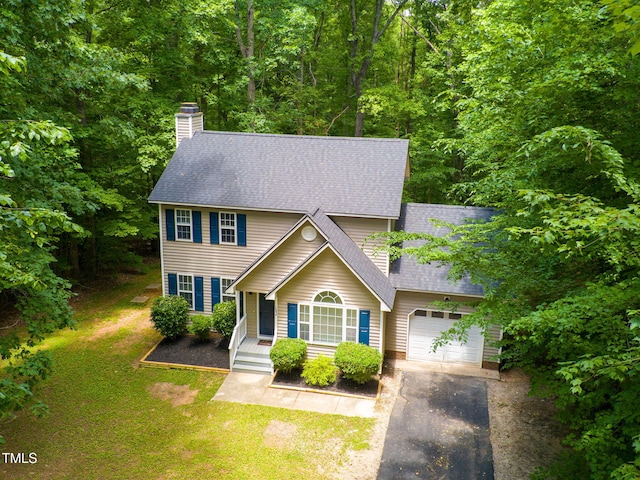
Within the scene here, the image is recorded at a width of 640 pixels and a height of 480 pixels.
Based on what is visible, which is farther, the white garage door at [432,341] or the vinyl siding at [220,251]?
the vinyl siding at [220,251]

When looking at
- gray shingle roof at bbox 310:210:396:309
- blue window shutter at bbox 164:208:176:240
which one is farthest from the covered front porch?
gray shingle roof at bbox 310:210:396:309

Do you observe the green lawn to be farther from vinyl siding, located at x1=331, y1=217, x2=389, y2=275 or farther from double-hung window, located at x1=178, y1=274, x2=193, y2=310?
vinyl siding, located at x1=331, y1=217, x2=389, y2=275

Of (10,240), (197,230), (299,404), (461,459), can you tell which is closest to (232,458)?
(299,404)

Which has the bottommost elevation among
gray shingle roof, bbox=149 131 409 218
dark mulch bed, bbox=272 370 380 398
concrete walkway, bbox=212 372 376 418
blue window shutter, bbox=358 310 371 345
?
concrete walkway, bbox=212 372 376 418

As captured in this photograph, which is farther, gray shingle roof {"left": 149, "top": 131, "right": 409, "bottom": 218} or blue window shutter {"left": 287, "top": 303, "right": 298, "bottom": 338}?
gray shingle roof {"left": 149, "top": 131, "right": 409, "bottom": 218}

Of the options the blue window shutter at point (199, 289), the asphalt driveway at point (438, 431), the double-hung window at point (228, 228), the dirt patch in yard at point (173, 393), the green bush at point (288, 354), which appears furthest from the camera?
the blue window shutter at point (199, 289)

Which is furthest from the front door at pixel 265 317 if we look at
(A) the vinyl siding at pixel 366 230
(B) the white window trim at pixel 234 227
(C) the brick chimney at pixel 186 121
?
(C) the brick chimney at pixel 186 121

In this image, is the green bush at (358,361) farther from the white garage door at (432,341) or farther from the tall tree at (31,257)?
the tall tree at (31,257)
